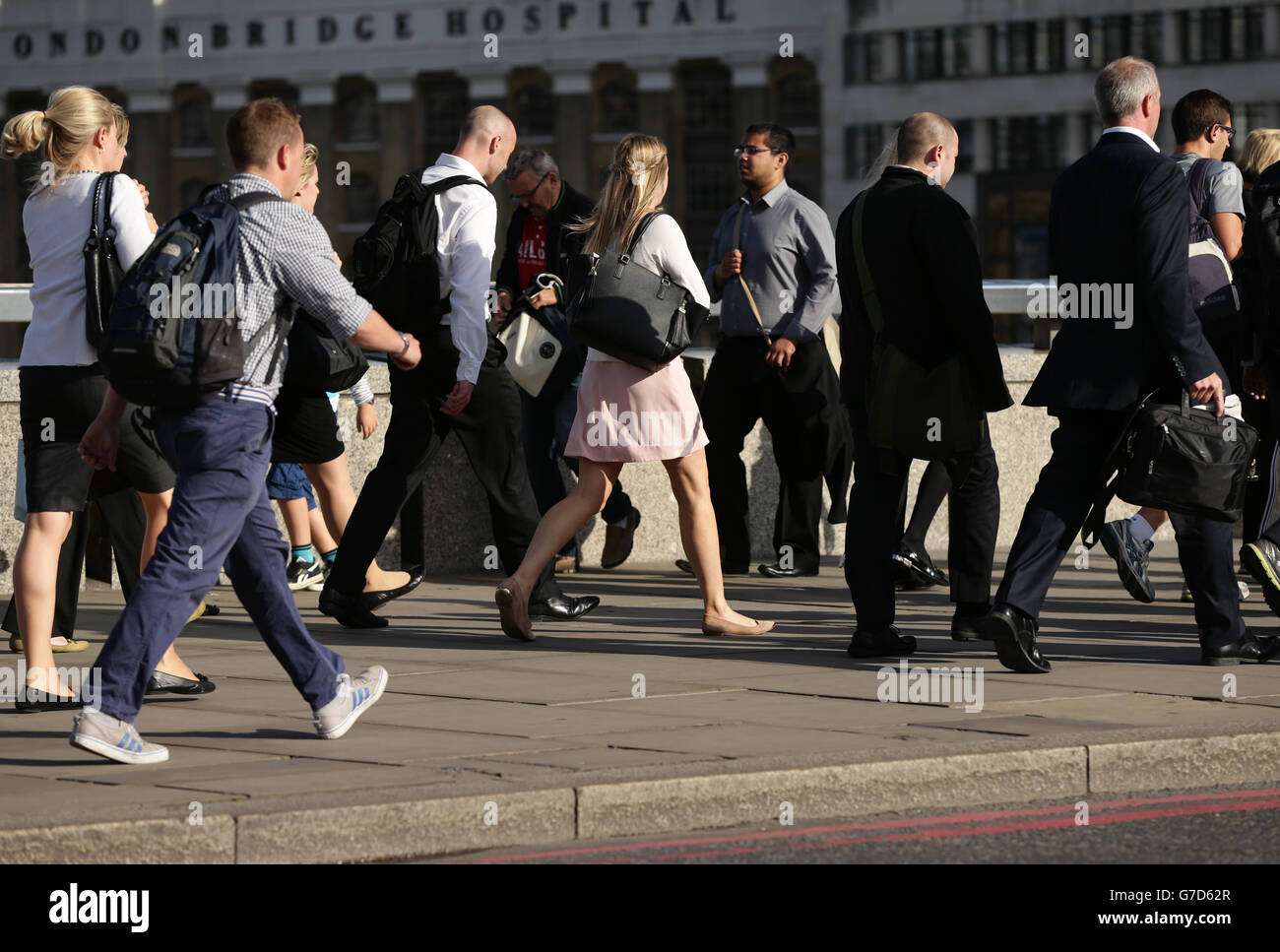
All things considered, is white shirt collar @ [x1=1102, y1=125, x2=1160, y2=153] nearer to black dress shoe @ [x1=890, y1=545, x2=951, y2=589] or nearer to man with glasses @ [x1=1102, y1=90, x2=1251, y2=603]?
man with glasses @ [x1=1102, y1=90, x2=1251, y2=603]

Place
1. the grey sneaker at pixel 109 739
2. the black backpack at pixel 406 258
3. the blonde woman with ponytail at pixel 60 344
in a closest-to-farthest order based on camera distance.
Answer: the grey sneaker at pixel 109 739, the blonde woman with ponytail at pixel 60 344, the black backpack at pixel 406 258

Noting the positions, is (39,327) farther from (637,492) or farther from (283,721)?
(637,492)

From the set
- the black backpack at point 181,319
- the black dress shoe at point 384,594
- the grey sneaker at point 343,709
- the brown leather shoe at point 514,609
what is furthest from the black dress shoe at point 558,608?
the black backpack at point 181,319

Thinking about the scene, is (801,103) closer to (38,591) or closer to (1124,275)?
(1124,275)

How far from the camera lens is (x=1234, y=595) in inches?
320

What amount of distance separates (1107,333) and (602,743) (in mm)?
2429

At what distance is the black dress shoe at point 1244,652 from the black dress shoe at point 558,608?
2599mm

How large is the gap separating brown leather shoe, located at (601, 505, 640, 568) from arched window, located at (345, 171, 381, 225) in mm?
76129

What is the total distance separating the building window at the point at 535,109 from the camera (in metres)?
88.2

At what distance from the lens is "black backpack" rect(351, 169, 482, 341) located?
894cm

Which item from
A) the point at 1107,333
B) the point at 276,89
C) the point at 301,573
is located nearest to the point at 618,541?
the point at 301,573

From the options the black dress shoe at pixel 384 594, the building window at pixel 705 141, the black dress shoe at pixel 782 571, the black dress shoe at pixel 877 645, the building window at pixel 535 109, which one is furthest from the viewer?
the building window at pixel 535 109

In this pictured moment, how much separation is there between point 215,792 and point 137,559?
2.97 meters

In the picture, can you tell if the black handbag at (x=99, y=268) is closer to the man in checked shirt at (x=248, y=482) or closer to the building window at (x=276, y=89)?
the man in checked shirt at (x=248, y=482)
